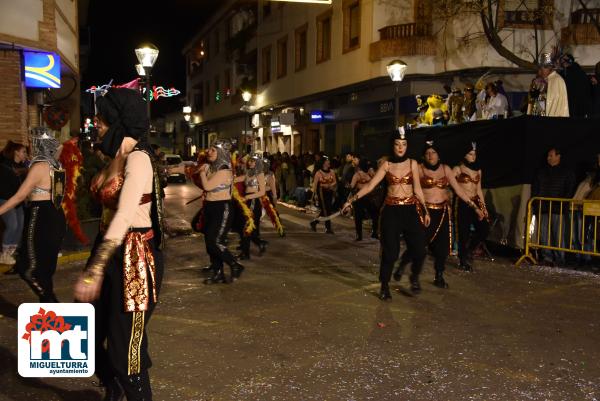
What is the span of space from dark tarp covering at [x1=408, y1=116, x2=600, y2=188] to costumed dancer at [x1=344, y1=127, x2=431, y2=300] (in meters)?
4.01

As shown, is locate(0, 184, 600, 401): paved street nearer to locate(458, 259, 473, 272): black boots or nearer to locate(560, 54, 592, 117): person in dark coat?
locate(458, 259, 473, 272): black boots

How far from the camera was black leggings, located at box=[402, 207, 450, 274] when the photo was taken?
27.2ft

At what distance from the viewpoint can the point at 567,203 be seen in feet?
33.0

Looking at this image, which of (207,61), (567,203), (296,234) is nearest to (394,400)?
(567,203)

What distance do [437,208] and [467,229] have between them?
4.42ft

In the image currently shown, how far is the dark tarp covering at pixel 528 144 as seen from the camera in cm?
1059

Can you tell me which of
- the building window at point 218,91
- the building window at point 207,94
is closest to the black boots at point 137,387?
the building window at point 218,91

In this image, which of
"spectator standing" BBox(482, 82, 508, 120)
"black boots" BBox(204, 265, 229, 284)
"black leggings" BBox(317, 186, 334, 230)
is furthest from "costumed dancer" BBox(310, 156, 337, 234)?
"black boots" BBox(204, 265, 229, 284)

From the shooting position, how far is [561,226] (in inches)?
390

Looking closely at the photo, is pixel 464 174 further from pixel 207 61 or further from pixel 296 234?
pixel 207 61

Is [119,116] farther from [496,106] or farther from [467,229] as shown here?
[496,106]

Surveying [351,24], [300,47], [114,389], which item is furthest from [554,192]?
[300,47]

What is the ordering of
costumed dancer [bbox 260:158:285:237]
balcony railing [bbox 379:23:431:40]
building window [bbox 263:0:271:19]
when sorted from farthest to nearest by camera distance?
building window [bbox 263:0:271:19] < balcony railing [bbox 379:23:431:40] < costumed dancer [bbox 260:158:285:237]

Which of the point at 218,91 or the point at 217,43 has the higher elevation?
the point at 217,43
